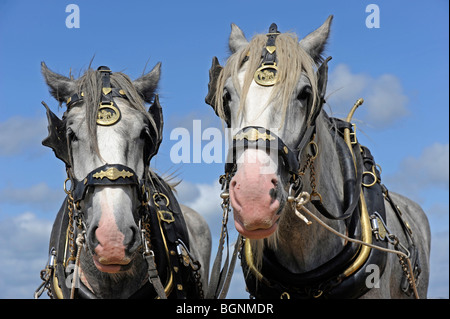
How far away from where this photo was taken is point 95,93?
6.90m

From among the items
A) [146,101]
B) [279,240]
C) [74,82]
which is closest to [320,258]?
[279,240]

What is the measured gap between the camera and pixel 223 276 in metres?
6.60

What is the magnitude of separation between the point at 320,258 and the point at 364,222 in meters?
0.56

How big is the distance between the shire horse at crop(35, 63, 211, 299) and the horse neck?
1.28m

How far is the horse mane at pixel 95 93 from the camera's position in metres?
6.55

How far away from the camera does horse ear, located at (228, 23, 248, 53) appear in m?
6.72

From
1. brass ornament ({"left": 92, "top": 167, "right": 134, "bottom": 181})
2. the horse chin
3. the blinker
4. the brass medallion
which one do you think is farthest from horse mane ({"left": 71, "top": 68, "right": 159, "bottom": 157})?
the horse chin

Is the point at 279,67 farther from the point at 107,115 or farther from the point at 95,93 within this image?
the point at 95,93

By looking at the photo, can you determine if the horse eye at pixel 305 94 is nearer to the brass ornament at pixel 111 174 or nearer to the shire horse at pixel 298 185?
the shire horse at pixel 298 185

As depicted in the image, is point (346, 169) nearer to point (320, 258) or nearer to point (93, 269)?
point (320, 258)

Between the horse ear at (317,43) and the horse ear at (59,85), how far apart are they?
2495 millimetres

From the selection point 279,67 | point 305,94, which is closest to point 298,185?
point 305,94

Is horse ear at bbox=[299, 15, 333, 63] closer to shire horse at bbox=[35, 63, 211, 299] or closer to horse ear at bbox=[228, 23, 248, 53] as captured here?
horse ear at bbox=[228, 23, 248, 53]
